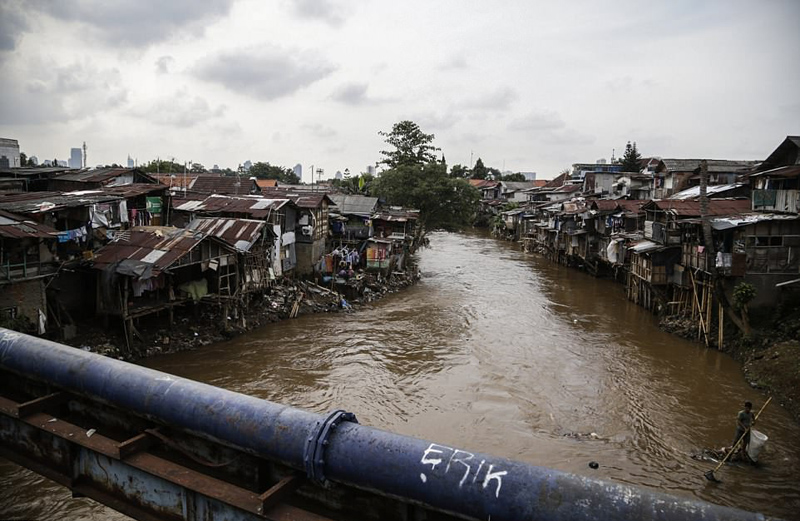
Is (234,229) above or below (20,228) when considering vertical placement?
below

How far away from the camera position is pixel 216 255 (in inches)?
828

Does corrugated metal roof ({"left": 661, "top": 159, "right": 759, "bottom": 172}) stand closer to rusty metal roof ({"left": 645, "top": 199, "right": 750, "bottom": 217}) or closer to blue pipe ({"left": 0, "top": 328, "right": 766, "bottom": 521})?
rusty metal roof ({"left": 645, "top": 199, "right": 750, "bottom": 217})

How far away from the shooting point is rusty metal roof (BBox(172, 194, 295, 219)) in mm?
25109

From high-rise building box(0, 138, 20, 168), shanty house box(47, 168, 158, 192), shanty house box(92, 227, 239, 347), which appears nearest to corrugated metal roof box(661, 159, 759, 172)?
shanty house box(92, 227, 239, 347)

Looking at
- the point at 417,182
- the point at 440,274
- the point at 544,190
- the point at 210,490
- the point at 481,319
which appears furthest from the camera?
the point at 544,190

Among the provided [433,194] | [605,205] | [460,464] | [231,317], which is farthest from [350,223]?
[460,464]

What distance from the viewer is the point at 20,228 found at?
50.0 feet

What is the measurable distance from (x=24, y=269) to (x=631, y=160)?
54660 mm

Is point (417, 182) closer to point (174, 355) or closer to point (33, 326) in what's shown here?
point (174, 355)

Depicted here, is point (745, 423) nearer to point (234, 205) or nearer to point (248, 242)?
point (248, 242)

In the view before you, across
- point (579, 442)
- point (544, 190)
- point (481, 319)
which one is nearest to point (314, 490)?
point (579, 442)

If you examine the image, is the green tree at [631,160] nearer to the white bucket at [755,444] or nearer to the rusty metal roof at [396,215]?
the rusty metal roof at [396,215]

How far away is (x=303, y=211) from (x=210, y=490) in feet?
79.4

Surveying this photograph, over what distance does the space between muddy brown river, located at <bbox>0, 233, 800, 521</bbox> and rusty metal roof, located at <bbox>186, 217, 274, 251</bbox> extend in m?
3.92
